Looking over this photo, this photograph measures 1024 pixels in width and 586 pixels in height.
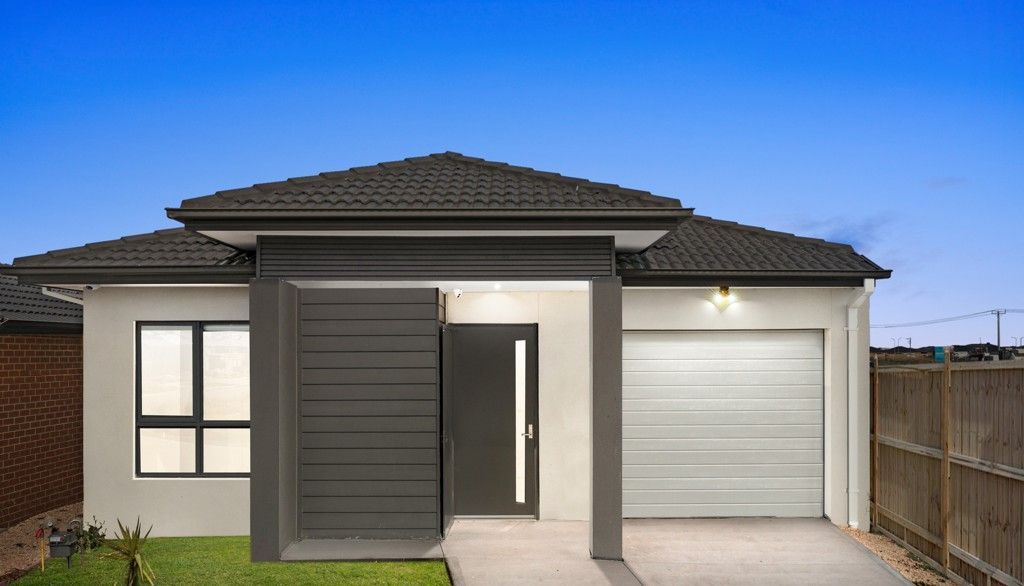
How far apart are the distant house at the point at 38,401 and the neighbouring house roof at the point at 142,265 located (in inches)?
32.0

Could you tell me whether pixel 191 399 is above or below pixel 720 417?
above

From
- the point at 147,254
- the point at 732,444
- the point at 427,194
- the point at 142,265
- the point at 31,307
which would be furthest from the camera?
the point at 31,307

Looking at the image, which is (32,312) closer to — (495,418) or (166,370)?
(166,370)

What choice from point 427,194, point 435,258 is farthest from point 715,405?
point 427,194

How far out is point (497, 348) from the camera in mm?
7824

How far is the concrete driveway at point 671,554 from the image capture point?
582cm

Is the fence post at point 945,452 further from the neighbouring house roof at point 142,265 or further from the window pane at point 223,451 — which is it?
the window pane at point 223,451

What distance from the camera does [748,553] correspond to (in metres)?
6.58

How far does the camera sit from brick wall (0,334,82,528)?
28.0 ft

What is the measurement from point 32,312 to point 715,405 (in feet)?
30.4

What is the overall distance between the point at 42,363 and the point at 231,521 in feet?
13.4

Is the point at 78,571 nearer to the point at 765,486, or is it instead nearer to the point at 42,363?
the point at 42,363

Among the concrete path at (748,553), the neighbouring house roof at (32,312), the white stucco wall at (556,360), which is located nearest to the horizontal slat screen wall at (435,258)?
the white stucco wall at (556,360)

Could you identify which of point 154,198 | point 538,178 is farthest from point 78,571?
point 154,198
